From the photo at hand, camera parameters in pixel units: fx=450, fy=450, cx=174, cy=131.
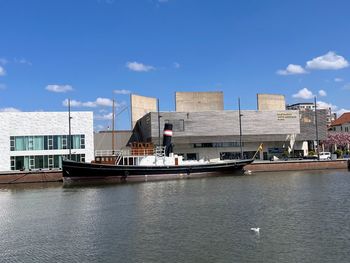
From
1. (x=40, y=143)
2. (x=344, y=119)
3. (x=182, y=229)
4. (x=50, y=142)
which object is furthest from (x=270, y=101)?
(x=182, y=229)

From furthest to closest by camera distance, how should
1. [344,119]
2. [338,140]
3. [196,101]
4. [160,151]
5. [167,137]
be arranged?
[344,119]
[338,140]
[196,101]
[167,137]
[160,151]

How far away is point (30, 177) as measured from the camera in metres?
62.0

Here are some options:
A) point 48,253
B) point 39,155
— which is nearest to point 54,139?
point 39,155

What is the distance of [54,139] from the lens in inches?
2842

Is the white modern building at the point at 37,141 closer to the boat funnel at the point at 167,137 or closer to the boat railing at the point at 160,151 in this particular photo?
the boat railing at the point at 160,151

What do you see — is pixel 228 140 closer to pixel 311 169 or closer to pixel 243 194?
pixel 311 169

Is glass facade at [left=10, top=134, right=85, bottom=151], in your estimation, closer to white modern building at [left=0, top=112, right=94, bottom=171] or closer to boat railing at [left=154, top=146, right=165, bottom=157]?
white modern building at [left=0, top=112, right=94, bottom=171]

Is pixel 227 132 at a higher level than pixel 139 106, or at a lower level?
lower

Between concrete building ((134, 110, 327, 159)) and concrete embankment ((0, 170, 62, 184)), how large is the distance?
98.0 ft

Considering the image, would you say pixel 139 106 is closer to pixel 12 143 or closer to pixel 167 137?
pixel 12 143

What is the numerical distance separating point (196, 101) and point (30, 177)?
51469 millimetres

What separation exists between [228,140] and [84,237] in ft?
243

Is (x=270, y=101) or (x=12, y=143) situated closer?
(x=12, y=143)

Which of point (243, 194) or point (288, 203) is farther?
point (243, 194)
